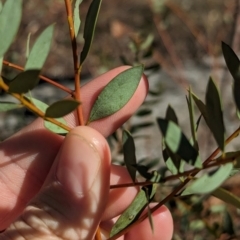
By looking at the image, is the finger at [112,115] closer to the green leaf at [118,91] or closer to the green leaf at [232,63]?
the green leaf at [118,91]

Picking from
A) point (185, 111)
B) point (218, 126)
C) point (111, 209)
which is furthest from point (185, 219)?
point (185, 111)

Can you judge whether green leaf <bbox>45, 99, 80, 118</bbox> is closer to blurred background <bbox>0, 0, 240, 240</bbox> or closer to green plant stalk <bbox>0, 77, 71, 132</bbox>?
green plant stalk <bbox>0, 77, 71, 132</bbox>

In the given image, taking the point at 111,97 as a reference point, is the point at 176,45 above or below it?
below

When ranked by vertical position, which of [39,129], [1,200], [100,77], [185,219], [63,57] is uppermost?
[100,77]

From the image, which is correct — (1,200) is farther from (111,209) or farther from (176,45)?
(176,45)

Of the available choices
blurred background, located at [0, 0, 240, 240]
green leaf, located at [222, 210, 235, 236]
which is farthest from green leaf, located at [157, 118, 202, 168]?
blurred background, located at [0, 0, 240, 240]

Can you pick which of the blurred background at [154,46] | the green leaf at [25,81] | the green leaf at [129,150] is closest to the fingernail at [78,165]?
the green leaf at [129,150]
